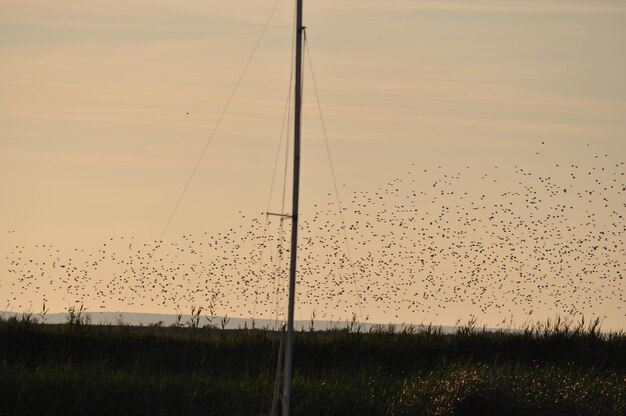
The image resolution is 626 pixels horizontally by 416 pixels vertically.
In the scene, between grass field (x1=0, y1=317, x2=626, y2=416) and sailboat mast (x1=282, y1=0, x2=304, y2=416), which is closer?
sailboat mast (x1=282, y1=0, x2=304, y2=416)

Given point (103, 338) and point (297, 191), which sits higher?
point (297, 191)

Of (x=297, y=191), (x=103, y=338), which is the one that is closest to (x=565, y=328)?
(x=103, y=338)

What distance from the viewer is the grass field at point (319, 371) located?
3991 centimetres

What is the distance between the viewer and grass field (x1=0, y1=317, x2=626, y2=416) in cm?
3991

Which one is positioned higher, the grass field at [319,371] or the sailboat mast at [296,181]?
the sailboat mast at [296,181]

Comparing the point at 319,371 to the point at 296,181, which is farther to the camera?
the point at 319,371

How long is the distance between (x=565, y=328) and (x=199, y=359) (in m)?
11.9

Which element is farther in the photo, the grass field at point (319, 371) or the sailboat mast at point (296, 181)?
the grass field at point (319, 371)

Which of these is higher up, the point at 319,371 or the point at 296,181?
the point at 296,181

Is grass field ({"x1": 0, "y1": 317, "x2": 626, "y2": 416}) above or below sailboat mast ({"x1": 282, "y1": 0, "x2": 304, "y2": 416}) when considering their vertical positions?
below

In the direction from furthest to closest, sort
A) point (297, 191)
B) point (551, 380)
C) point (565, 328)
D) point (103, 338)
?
point (565, 328), point (103, 338), point (551, 380), point (297, 191)

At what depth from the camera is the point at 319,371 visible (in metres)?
46.2

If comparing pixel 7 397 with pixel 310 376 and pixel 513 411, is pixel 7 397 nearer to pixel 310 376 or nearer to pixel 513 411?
pixel 310 376

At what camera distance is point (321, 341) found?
157ft
